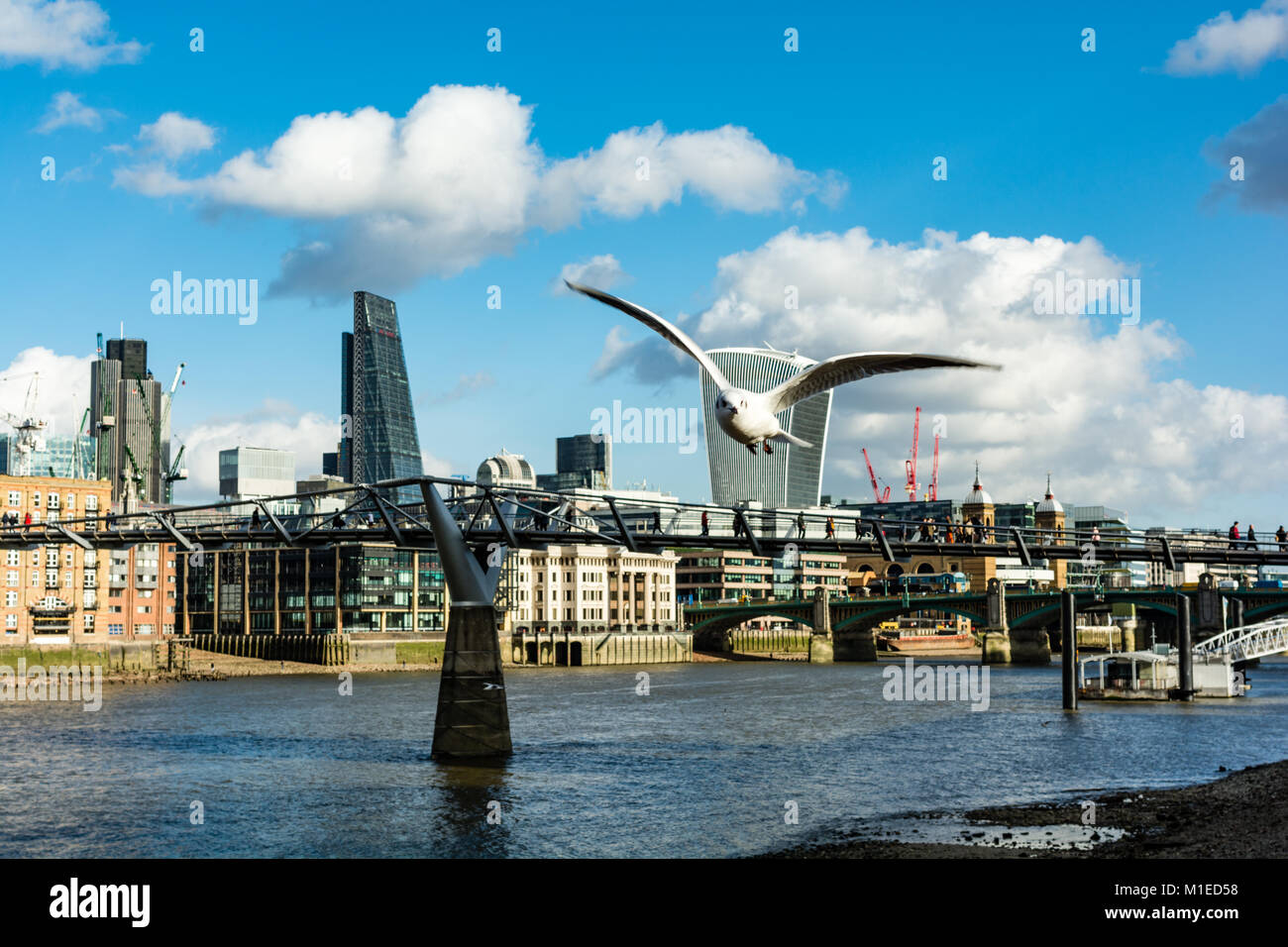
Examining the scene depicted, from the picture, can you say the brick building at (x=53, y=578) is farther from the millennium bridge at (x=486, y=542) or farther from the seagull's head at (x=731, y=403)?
the seagull's head at (x=731, y=403)

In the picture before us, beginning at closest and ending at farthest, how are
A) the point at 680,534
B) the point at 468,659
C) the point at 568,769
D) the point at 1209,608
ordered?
the point at 680,534
the point at 468,659
the point at 568,769
the point at 1209,608

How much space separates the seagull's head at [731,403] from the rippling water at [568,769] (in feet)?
50.1

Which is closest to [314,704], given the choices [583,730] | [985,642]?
[583,730]

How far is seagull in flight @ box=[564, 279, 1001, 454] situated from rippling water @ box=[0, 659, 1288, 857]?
1485cm

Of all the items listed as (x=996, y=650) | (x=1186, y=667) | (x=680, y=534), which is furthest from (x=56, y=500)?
(x=680, y=534)

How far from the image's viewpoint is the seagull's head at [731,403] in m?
33.6

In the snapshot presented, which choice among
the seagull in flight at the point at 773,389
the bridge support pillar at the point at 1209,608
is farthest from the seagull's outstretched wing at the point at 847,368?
the bridge support pillar at the point at 1209,608

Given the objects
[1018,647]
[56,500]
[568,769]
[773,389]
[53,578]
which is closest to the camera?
[773,389]

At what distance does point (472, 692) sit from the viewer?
61.2 m

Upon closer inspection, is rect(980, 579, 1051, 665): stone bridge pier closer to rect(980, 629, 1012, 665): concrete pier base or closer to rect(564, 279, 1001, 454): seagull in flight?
rect(980, 629, 1012, 665): concrete pier base

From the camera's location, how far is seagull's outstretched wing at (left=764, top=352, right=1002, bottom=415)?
3356cm

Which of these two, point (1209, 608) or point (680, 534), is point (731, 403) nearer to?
point (680, 534)

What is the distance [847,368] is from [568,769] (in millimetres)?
31508
